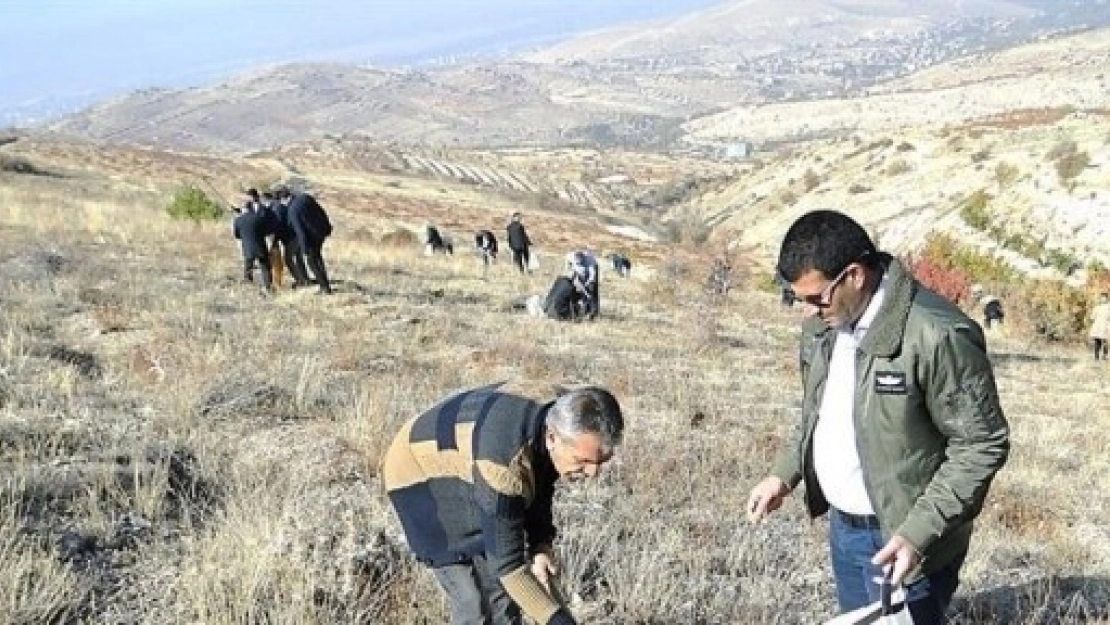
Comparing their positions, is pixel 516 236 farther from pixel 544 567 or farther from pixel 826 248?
pixel 826 248

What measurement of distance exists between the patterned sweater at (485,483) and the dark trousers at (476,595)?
0.19 ft

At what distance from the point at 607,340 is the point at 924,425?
10.2 metres

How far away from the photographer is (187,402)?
6.51 meters

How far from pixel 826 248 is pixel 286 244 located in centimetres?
1230

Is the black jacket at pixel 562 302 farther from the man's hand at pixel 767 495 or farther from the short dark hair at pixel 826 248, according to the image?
the short dark hair at pixel 826 248

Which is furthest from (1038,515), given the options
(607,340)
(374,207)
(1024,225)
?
(374,207)

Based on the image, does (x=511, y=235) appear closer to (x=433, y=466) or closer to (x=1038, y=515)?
(x=1038, y=515)

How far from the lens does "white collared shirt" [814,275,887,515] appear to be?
10.6ft

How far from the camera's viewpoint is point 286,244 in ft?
47.8

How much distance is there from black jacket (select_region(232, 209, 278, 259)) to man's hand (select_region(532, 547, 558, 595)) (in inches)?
453

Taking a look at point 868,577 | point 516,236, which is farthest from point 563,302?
point 868,577

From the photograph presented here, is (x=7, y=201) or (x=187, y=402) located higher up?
(x=187, y=402)

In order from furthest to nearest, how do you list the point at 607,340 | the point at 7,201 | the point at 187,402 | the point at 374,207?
the point at 374,207 < the point at 7,201 < the point at 607,340 < the point at 187,402

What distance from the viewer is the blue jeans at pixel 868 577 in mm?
3285
